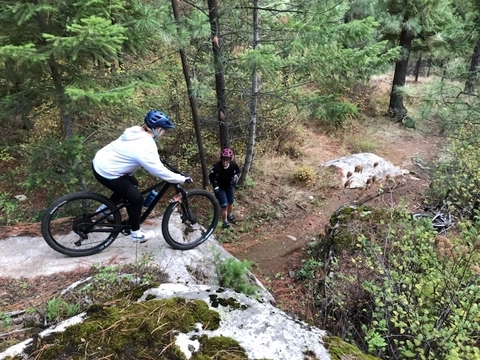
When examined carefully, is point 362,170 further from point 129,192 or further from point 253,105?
point 129,192

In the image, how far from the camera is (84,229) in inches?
182

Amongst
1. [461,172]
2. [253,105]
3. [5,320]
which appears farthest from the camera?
[253,105]

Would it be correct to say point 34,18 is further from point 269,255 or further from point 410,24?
point 410,24

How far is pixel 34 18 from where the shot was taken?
504 centimetres

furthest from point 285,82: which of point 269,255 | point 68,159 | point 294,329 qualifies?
point 294,329

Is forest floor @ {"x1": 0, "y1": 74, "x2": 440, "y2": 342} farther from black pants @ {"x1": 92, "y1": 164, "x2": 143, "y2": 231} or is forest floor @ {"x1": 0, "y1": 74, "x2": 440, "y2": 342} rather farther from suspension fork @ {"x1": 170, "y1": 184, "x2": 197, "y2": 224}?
suspension fork @ {"x1": 170, "y1": 184, "x2": 197, "y2": 224}

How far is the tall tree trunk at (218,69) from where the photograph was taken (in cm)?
737

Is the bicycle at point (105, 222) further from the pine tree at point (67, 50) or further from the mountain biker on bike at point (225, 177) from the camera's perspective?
the mountain biker on bike at point (225, 177)

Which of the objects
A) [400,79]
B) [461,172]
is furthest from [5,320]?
[400,79]

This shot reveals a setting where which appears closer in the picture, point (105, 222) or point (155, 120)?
point (155, 120)

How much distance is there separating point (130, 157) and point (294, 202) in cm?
645

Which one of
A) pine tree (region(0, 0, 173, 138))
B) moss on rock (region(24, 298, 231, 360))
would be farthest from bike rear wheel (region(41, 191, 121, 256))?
moss on rock (region(24, 298, 231, 360))

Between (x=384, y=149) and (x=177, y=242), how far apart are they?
1187 centimetres

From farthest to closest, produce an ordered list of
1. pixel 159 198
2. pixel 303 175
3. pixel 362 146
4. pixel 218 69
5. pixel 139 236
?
pixel 362 146
pixel 303 175
pixel 218 69
pixel 159 198
pixel 139 236
